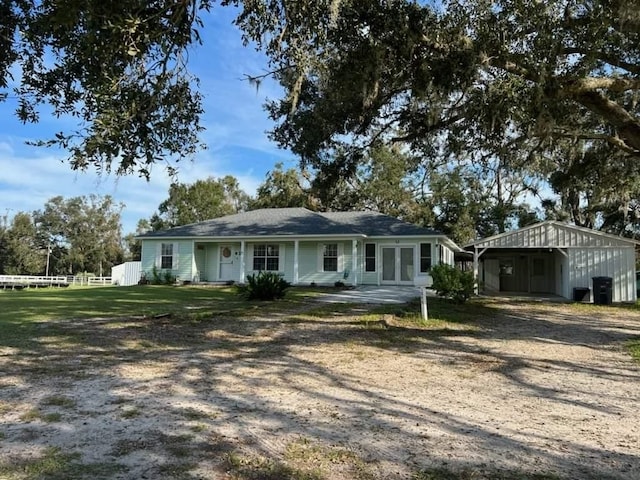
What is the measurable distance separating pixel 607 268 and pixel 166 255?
1951cm

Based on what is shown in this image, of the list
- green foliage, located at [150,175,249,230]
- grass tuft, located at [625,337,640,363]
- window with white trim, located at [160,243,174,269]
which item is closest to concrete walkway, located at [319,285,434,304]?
grass tuft, located at [625,337,640,363]

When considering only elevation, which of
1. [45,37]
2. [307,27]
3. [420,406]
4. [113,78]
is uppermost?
[307,27]

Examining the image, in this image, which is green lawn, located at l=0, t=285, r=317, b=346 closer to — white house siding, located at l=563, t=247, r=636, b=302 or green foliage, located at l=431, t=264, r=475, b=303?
green foliage, located at l=431, t=264, r=475, b=303

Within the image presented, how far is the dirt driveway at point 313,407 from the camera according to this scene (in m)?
3.47

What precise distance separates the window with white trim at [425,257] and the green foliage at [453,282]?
6.37 meters

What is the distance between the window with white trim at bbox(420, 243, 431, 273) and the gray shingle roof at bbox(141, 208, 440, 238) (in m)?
0.66

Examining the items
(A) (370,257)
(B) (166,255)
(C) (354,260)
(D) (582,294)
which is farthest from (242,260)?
(D) (582,294)

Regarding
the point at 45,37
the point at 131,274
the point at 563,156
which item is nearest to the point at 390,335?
the point at 45,37

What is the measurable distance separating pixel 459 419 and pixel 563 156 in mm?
14155

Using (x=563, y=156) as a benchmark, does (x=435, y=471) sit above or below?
below

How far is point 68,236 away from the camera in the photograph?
61.0 metres

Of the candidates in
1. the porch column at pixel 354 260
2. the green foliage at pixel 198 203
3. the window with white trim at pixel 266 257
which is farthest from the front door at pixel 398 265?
the green foliage at pixel 198 203

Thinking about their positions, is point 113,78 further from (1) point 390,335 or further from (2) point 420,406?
(1) point 390,335

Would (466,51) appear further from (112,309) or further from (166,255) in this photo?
(166,255)
